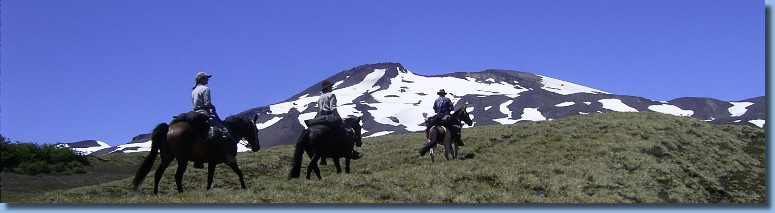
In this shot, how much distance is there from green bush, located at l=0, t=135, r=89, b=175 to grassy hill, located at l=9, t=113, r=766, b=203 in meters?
4.27

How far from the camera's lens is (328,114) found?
71.5 ft

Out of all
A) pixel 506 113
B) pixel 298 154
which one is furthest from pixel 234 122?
pixel 506 113

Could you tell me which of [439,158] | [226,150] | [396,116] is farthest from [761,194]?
[396,116]

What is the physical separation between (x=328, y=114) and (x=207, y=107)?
4301mm

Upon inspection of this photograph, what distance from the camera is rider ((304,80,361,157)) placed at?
21.3 metres

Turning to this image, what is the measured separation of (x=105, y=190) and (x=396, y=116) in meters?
144

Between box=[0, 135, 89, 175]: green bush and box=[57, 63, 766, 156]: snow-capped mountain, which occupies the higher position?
box=[57, 63, 766, 156]: snow-capped mountain

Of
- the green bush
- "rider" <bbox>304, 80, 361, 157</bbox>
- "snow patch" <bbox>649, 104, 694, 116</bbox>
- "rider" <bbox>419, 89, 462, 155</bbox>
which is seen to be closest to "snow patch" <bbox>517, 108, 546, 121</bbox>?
"snow patch" <bbox>649, 104, 694, 116</bbox>

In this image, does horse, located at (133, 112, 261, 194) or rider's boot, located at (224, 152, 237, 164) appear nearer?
horse, located at (133, 112, 261, 194)

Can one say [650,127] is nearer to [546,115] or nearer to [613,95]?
[546,115]

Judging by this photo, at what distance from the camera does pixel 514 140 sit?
34344 mm

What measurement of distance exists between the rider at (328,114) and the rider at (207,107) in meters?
3.27

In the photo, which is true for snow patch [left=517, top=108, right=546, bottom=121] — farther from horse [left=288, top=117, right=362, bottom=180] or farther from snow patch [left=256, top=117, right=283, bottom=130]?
horse [left=288, top=117, right=362, bottom=180]

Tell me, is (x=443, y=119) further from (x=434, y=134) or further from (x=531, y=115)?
(x=531, y=115)
